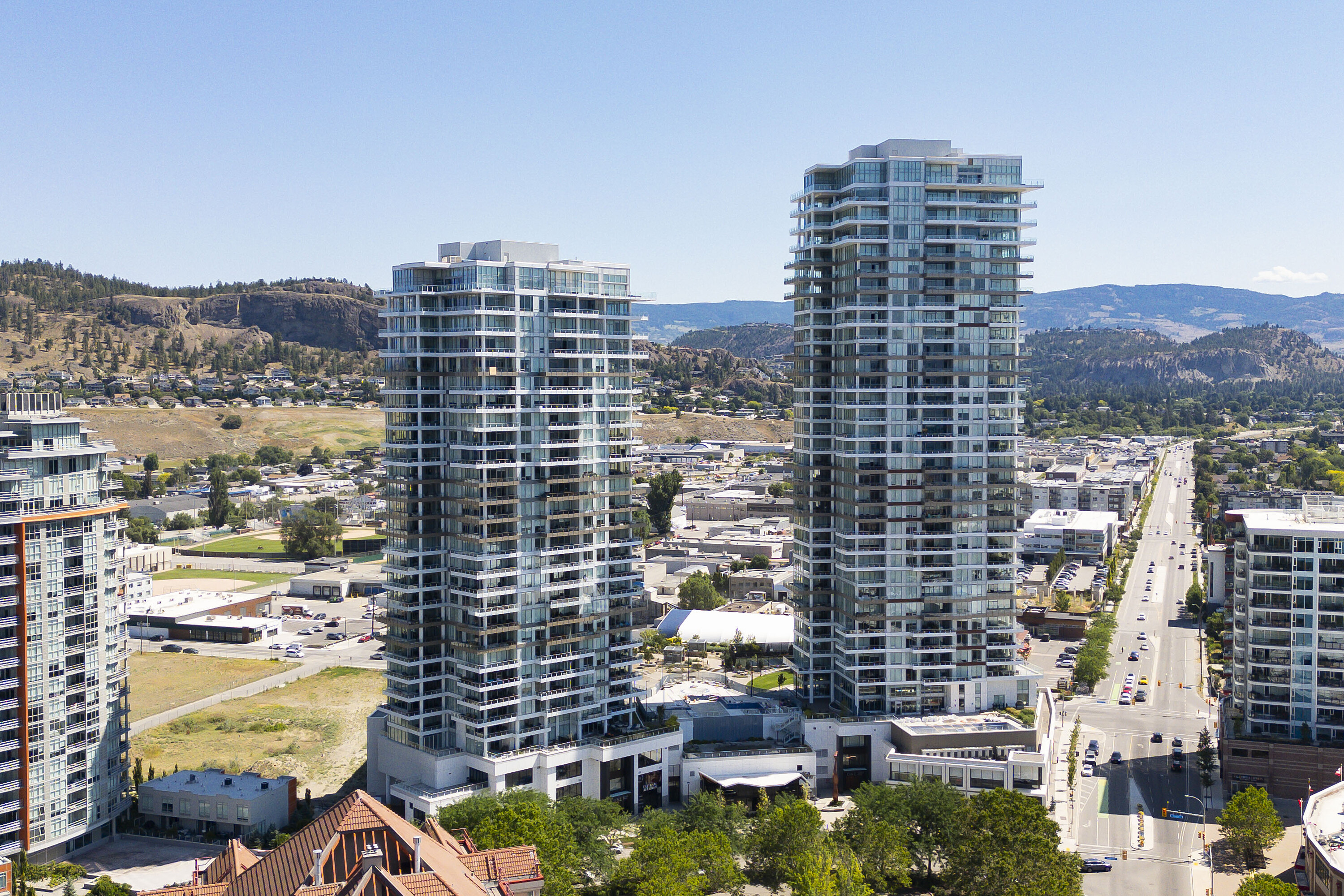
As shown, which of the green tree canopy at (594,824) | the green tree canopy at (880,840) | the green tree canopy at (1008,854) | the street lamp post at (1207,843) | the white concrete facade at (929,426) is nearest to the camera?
the green tree canopy at (1008,854)

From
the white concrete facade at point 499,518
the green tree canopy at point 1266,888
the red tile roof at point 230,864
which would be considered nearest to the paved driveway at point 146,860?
the white concrete facade at point 499,518

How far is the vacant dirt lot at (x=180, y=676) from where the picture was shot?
461ft

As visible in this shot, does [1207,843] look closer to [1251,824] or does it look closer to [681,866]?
[1251,824]

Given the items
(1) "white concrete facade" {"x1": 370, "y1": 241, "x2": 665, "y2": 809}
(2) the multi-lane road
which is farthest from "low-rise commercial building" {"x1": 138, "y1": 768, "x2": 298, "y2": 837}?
(2) the multi-lane road

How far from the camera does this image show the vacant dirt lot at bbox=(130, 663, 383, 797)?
378ft

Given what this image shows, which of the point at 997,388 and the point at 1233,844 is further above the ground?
the point at 997,388

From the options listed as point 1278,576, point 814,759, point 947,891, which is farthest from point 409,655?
point 1278,576

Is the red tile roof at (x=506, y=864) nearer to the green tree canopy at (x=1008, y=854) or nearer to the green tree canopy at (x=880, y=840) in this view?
the green tree canopy at (x=880, y=840)

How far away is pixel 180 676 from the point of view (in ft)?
505

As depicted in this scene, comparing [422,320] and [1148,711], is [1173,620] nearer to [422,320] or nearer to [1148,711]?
[1148,711]

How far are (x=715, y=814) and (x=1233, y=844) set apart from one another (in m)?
39.3

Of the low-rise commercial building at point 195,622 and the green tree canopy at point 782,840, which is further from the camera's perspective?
the low-rise commercial building at point 195,622

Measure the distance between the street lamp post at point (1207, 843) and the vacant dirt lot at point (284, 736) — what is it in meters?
72.1

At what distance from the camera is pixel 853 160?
358 ft
